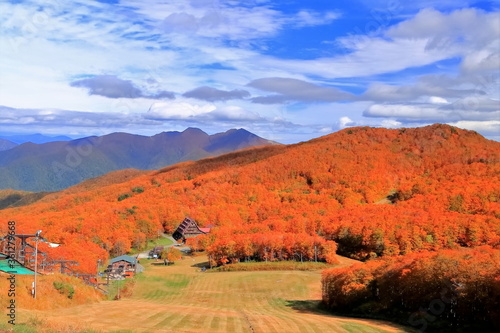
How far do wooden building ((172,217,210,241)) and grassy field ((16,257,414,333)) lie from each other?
3417 cm

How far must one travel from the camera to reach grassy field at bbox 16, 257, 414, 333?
3853cm

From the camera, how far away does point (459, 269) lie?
174ft

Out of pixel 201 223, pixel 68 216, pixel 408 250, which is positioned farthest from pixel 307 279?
pixel 68 216

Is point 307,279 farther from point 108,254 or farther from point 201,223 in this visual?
point 201,223

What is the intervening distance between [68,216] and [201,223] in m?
52.6

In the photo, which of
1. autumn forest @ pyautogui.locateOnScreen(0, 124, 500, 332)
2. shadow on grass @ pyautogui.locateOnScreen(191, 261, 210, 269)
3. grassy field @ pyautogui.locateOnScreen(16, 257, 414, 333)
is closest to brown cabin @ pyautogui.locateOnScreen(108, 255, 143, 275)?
grassy field @ pyautogui.locateOnScreen(16, 257, 414, 333)

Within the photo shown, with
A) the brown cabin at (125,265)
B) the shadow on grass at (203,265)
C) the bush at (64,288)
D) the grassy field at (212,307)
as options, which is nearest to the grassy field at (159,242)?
the grassy field at (212,307)

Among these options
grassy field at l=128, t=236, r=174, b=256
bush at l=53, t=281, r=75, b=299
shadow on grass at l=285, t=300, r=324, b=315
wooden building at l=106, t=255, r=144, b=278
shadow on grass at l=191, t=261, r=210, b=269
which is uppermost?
bush at l=53, t=281, r=75, b=299

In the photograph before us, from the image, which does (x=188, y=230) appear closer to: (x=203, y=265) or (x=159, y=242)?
(x=159, y=242)

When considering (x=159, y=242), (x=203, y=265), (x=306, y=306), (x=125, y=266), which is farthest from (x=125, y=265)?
(x=159, y=242)

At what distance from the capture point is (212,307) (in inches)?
2584

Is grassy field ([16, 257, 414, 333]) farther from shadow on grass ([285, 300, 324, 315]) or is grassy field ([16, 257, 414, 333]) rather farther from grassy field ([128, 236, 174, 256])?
grassy field ([128, 236, 174, 256])

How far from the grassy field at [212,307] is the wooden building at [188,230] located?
34171 millimetres

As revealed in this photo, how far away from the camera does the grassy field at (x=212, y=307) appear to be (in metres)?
38.5
